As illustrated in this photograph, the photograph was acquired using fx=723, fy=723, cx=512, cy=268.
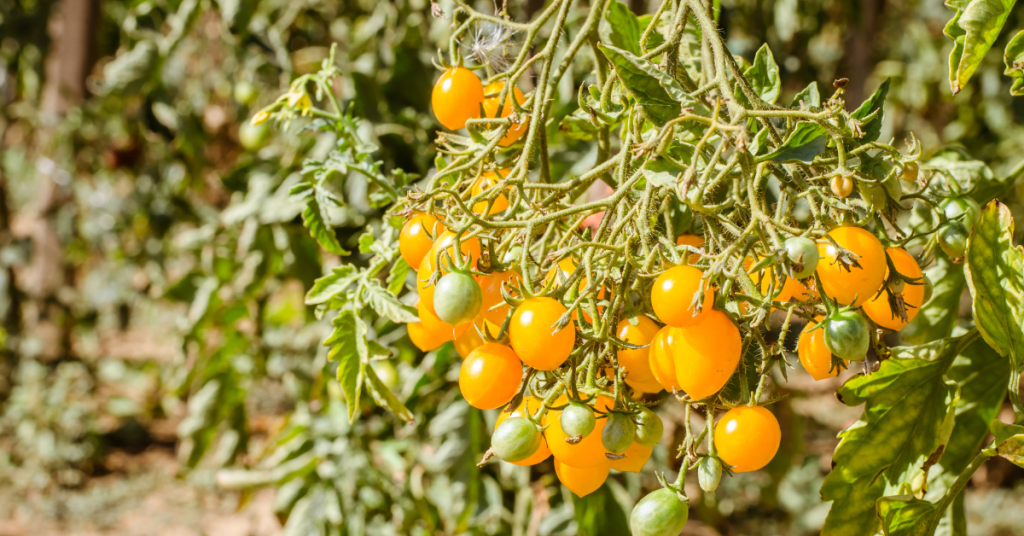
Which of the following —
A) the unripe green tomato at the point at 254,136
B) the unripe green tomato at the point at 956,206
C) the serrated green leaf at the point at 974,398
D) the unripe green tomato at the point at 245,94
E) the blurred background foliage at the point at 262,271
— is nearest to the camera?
the unripe green tomato at the point at 956,206

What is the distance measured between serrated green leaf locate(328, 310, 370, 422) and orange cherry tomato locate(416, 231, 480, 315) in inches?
5.9

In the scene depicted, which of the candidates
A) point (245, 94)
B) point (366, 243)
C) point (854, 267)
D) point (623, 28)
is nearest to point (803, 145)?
point (854, 267)

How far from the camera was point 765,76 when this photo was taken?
2.04 ft

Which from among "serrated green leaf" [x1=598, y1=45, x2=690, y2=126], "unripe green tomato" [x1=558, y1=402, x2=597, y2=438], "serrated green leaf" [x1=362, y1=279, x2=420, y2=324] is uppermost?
"serrated green leaf" [x1=598, y1=45, x2=690, y2=126]

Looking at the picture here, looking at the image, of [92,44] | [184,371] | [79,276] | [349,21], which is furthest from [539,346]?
[79,276]

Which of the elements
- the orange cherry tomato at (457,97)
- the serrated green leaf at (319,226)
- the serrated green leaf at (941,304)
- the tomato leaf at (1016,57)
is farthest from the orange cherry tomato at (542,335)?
the serrated green leaf at (941,304)

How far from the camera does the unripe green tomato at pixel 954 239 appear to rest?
619mm

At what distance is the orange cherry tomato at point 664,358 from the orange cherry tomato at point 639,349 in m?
0.01

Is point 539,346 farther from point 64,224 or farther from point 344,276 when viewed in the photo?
point 64,224

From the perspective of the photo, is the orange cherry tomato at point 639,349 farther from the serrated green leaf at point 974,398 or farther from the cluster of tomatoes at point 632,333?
the serrated green leaf at point 974,398

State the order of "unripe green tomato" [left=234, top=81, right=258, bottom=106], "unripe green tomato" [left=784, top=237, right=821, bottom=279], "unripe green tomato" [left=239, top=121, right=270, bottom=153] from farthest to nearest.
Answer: "unripe green tomato" [left=234, top=81, right=258, bottom=106]
"unripe green tomato" [left=239, top=121, right=270, bottom=153]
"unripe green tomato" [left=784, top=237, right=821, bottom=279]

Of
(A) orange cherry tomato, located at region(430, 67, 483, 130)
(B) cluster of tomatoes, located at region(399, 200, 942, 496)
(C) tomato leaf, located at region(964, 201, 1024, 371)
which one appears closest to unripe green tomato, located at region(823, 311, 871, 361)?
(B) cluster of tomatoes, located at region(399, 200, 942, 496)

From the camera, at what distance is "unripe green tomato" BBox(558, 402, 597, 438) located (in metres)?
0.48

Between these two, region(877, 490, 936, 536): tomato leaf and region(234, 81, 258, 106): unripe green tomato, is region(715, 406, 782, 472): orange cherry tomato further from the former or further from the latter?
region(234, 81, 258, 106): unripe green tomato
